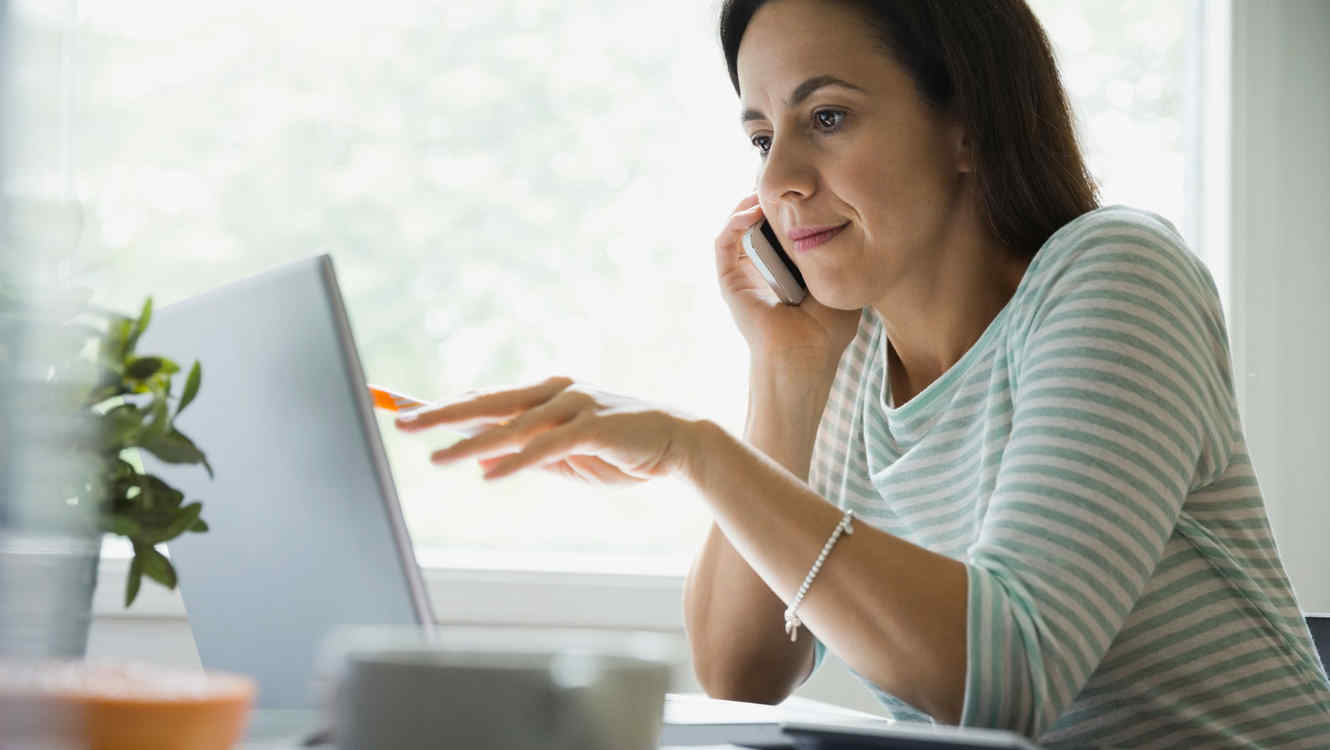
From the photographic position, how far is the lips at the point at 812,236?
4.33 feet

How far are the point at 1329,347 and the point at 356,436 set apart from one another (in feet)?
6.90

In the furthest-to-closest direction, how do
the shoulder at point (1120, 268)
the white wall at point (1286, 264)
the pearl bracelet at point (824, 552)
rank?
the white wall at point (1286, 264)
the shoulder at point (1120, 268)
the pearl bracelet at point (824, 552)

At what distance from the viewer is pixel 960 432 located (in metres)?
1.22

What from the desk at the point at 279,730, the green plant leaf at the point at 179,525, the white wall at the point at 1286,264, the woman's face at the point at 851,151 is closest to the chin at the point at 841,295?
the woman's face at the point at 851,151

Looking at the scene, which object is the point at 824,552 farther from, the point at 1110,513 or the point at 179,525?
the point at 179,525

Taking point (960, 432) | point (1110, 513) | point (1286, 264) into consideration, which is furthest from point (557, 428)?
point (1286, 264)

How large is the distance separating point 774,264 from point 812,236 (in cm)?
19

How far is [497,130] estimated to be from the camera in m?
2.08

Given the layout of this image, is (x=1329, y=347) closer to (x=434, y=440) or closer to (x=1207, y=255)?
(x=1207, y=255)

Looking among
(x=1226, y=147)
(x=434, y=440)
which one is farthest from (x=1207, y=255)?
(x=434, y=440)

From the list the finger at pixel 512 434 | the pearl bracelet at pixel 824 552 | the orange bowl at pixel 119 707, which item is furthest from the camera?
the pearl bracelet at pixel 824 552

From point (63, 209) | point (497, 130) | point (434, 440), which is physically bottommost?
point (434, 440)

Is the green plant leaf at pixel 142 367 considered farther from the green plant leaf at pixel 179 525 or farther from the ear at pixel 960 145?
the ear at pixel 960 145

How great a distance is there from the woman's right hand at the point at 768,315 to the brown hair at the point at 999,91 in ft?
1.01
